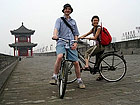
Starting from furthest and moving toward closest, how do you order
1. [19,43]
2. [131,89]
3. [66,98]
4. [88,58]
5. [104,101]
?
1. [19,43]
2. [88,58]
3. [131,89]
4. [66,98]
5. [104,101]

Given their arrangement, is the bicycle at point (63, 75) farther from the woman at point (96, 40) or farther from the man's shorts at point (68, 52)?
the woman at point (96, 40)

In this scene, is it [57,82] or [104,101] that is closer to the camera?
[104,101]

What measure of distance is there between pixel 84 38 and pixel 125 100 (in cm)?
189

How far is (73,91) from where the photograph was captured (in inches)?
147

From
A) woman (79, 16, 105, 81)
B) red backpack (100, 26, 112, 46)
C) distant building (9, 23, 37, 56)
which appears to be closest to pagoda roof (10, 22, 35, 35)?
distant building (9, 23, 37, 56)

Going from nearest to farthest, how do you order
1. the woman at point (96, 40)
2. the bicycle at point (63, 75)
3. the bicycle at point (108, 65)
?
1. the bicycle at point (63, 75)
2. the woman at point (96, 40)
3. the bicycle at point (108, 65)

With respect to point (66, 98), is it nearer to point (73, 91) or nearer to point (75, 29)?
point (73, 91)

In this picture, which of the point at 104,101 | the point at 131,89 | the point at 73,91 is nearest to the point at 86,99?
the point at 104,101

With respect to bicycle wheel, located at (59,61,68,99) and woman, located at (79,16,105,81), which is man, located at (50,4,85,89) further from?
woman, located at (79,16,105,81)

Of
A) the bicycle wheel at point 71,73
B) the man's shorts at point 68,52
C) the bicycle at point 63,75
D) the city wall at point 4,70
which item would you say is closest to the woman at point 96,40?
the bicycle wheel at point 71,73

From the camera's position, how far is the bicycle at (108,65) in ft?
14.3

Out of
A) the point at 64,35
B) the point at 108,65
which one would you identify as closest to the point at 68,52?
the point at 64,35

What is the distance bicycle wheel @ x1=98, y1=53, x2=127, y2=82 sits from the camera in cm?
440

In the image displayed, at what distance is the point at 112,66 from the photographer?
A: 454cm
